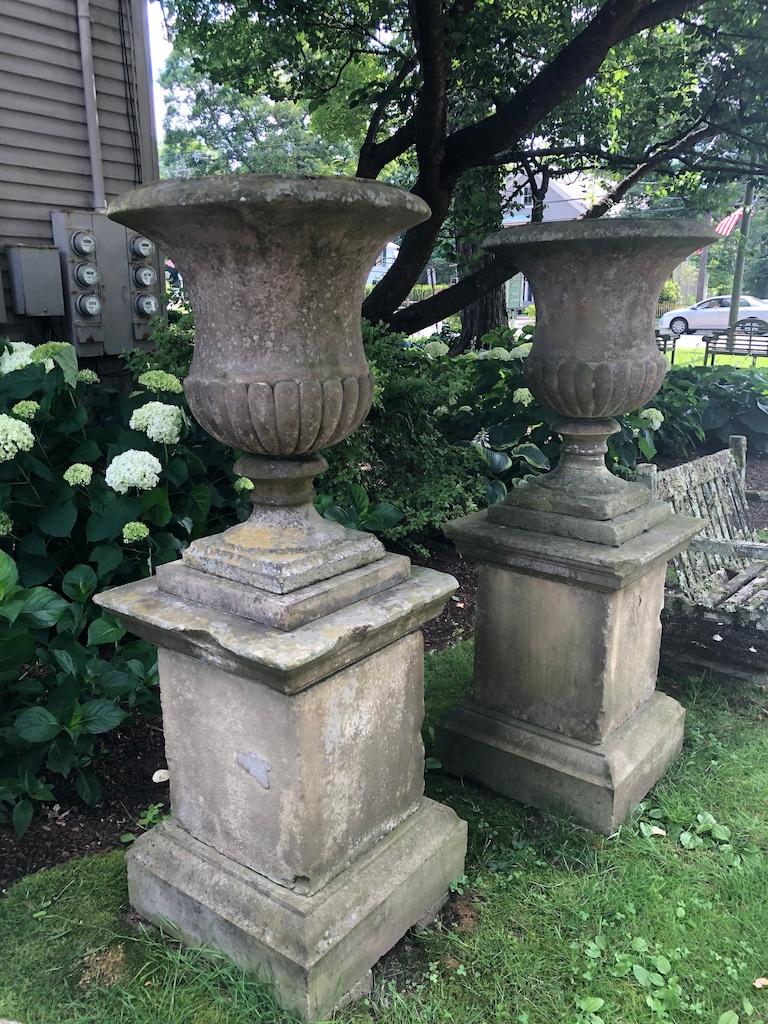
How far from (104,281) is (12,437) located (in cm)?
283

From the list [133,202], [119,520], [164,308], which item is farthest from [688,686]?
[164,308]

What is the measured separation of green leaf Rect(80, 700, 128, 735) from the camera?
235 cm

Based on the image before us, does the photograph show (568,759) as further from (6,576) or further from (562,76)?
(562,76)

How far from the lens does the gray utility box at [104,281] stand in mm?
4906

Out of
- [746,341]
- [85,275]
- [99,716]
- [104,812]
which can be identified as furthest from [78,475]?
[746,341]

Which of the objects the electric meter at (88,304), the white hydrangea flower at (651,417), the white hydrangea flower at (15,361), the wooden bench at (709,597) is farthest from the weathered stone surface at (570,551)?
the electric meter at (88,304)

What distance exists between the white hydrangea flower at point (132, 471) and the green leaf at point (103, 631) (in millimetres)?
494

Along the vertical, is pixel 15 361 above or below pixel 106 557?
above

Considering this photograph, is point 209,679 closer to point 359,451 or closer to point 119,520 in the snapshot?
point 119,520

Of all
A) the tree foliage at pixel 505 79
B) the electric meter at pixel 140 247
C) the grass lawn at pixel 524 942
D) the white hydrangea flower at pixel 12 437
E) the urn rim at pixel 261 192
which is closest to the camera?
the urn rim at pixel 261 192

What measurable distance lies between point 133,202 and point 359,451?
248cm

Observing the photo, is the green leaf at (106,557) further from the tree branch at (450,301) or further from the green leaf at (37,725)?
the tree branch at (450,301)

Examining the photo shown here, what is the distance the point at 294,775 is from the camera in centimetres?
180

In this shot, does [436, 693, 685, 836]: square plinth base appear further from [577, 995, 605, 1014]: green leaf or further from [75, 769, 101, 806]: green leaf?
[75, 769, 101, 806]: green leaf
